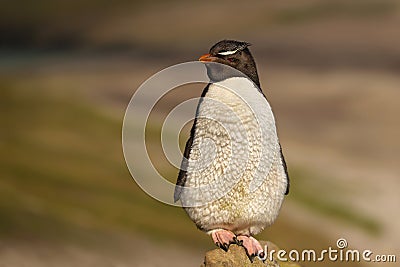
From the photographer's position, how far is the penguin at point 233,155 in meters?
5.57

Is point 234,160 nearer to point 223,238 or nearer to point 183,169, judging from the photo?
point 183,169

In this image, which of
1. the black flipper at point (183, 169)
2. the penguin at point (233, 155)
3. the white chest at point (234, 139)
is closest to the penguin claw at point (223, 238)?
the penguin at point (233, 155)

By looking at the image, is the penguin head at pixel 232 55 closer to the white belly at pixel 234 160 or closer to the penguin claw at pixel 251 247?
the white belly at pixel 234 160

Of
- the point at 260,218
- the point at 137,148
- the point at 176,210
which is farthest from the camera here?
the point at 176,210

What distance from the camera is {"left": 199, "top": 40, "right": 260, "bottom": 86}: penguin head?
5.53 meters

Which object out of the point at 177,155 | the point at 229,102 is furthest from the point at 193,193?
the point at 229,102

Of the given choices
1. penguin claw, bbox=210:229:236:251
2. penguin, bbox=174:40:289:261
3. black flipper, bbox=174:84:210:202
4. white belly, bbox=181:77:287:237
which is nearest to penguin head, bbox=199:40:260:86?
penguin, bbox=174:40:289:261

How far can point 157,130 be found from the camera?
13070 millimetres

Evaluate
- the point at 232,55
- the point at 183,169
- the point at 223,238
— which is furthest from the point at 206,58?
the point at 223,238

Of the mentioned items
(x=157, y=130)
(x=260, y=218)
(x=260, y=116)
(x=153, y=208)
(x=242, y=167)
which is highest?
(x=260, y=116)

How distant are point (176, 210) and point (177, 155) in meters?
6.60

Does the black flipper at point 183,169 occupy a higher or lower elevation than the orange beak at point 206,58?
lower

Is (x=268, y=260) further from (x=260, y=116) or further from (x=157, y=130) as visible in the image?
(x=157, y=130)

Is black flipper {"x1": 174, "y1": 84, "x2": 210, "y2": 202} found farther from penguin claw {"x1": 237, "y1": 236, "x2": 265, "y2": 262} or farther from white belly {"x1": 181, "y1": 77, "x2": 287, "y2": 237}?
penguin claw {"x1": 237, "y1": 236, "x2": 265, "y2": 262}
